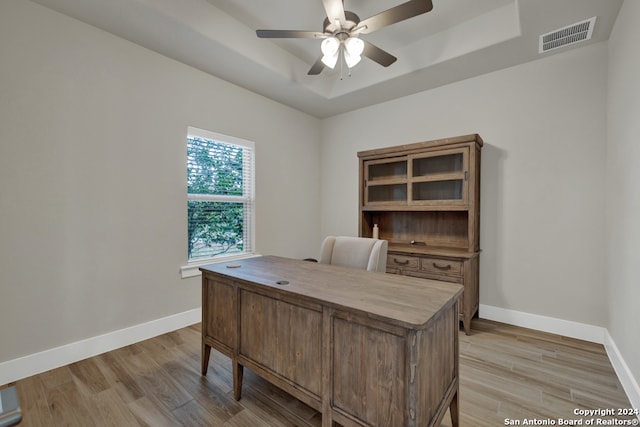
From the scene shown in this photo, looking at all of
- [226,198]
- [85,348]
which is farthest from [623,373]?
[85,348]

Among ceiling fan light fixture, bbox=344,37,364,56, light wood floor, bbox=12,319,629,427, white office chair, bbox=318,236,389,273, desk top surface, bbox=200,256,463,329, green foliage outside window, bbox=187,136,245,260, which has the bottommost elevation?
light wood floor, bbox=12,319,629,427

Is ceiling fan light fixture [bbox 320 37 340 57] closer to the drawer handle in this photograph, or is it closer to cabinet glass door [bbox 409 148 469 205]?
cabinet glass door [bbox 409 148 469 205]

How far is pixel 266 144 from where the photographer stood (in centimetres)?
378

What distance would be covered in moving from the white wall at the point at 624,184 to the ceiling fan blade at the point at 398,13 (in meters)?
1.35

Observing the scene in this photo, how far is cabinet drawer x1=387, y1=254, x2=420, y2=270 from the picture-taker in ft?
9.77

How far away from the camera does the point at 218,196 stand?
3.29 meters

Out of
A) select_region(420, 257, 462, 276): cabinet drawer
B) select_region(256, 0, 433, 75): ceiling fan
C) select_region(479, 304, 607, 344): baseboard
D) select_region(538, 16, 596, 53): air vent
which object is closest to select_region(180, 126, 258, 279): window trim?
select_region(256, 0, 433, 75): ceiling fan

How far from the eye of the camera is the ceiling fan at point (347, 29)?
6.16 ft

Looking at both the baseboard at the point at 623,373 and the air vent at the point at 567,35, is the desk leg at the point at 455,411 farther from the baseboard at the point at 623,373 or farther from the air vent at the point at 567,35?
the air vent at the point at 567,35

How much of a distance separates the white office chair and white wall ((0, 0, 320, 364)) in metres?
1.62

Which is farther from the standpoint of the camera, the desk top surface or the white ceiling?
the white ceiling

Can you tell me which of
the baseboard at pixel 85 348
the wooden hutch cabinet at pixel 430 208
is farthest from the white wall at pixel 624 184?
the baseboard at pixel 85 348

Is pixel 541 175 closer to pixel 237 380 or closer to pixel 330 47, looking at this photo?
pixel 330 47

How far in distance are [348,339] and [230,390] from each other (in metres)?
1.15
